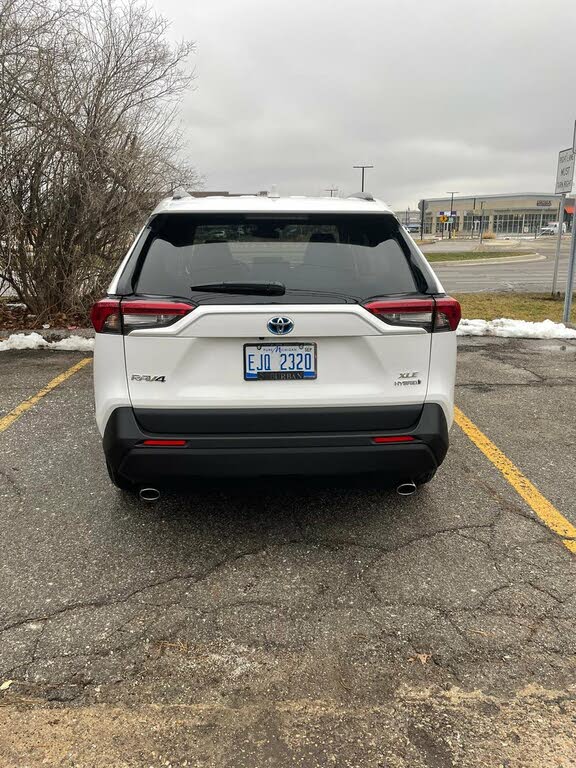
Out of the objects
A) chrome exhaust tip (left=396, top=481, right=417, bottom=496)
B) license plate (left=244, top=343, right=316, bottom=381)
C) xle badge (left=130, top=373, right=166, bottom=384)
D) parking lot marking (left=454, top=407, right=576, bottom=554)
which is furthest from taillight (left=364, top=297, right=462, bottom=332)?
parking lot marking (left=454, top=407, right=576, bottom=554)

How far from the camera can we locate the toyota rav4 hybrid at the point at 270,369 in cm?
278

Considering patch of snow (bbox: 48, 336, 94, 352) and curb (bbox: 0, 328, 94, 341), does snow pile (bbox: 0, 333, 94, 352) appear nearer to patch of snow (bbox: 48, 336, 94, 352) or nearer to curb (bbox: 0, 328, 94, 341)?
patch of snow (bbox: 48, 336, 94, 352)

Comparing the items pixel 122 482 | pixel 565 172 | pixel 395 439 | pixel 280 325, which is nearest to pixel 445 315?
pixel 395 439

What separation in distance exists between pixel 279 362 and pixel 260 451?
1.38ft

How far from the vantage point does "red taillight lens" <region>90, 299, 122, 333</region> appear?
2824 millimetres

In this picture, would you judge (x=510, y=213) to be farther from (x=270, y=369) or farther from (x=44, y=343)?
(x=270, y=369)

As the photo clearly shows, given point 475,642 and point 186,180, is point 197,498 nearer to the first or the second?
point 475,642

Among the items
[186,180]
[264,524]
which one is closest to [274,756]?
[264,524]

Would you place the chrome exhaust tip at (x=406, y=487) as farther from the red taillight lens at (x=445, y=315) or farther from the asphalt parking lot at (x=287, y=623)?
the red taillight lens at (x=445, y=315)

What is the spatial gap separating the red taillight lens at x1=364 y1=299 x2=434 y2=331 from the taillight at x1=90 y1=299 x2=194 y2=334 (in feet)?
2.83

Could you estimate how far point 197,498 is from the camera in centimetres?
372

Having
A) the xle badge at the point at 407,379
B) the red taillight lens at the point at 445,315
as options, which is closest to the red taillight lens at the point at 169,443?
the xle badge at the point at 407,379

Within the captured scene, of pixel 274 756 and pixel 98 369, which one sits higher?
pixel 98 369

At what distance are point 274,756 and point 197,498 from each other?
1896 mm
